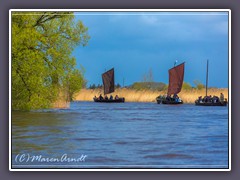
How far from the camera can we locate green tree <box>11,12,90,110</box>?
13773 millimetres

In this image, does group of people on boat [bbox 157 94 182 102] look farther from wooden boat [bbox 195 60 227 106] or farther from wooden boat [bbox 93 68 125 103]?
wooden boat [bbox 93 68 125 103]

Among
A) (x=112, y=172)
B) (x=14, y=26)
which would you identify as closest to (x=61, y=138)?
(x=112, y=172)

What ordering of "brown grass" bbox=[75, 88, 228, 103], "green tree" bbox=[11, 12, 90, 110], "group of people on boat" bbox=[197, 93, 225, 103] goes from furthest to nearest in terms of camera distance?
"green tree" bbox=[11, 12, 90, 110]
"brown grass" bbox=[75, 88, 228, 103]
"group of people on boat" bbox=[197, 93, 225, 103]

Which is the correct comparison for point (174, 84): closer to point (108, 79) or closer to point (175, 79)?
point (175, 79)

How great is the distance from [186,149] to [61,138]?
2.67 metres

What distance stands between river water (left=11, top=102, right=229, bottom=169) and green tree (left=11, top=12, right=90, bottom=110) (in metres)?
0.79

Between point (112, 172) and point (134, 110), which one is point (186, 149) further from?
point (134, 110)

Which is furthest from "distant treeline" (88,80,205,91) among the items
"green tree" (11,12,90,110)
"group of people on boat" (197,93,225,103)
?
"green tree" (11,12,90,110)

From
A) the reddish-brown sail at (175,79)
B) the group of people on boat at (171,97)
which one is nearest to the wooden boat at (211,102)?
the group of people on boat at (171,97)

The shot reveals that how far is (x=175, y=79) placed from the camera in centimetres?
1220

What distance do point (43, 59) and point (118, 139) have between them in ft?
13.4

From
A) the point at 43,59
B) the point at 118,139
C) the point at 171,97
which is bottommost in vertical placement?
the point at 118,139

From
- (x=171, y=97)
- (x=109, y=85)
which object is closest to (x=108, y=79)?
(x=109, y=85)
